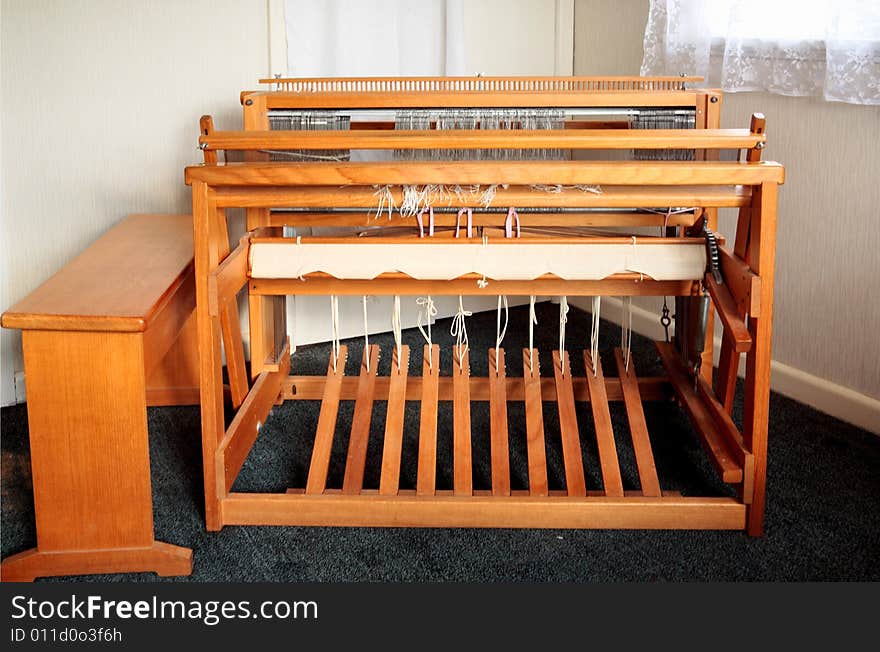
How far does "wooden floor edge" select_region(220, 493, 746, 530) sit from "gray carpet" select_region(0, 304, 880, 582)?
2 centimetres

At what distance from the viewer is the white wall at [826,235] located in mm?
2576

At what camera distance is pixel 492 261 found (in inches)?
83.0

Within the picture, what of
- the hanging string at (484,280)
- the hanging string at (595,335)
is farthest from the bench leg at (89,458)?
the hanging string at (595,335)

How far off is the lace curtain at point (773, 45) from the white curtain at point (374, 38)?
636 mm

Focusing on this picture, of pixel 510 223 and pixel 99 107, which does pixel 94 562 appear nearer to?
→ pixel 510 223

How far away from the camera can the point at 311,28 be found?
10.0 ft

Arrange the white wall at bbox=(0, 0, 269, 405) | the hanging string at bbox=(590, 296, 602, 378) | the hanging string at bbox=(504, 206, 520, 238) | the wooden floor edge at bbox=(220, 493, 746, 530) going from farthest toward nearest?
the white wall at bbox=(0, 0, 269, 405) < the hanging string at bbox=(590, 296, 602, 378) < the hanging string at bbox=(504, 206, 520, 238) < the wooden floor edge at bbox=(220, 493, 746, 530)

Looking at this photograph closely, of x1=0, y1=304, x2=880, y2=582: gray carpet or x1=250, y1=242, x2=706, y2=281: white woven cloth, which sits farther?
x1=250, y1=242, x2=706, y2=281: white woven cloth

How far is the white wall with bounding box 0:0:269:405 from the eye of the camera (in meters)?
2.75

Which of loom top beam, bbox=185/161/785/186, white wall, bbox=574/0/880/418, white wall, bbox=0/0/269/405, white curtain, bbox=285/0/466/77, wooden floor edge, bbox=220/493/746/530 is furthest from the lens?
white curtain, bbox=285/0/466/77

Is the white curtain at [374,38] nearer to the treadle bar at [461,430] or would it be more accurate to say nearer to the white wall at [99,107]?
the white wall at [99,107]

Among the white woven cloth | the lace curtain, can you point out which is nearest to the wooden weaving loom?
the white woven cloth

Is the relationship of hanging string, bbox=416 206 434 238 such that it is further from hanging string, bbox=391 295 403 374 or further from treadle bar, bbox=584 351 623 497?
treadle bar, bbox=584 351 623 497

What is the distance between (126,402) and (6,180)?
1199 mm
